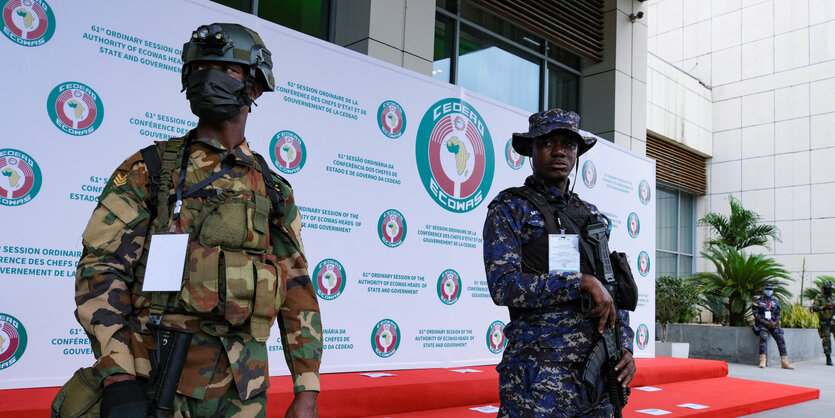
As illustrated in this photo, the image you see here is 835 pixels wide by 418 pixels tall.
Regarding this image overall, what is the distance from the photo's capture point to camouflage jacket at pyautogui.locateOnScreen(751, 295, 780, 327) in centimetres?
1055

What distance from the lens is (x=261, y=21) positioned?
4191mm

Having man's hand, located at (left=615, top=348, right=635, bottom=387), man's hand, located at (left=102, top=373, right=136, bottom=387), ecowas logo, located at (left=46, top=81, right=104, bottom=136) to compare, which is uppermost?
ecowas logo, located at (left=46, top=81, right=104, bottom=136)

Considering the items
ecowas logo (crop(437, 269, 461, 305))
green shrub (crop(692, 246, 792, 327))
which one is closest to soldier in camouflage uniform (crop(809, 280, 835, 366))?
green shrub (crop(692, 246, 792, 327))

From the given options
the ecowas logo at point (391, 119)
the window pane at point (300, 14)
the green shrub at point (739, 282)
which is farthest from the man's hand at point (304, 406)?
the green shrub at point (739, 282)

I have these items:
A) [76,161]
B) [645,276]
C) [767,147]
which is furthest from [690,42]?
[76,161]

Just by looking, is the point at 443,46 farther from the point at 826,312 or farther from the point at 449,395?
the point at 826,312

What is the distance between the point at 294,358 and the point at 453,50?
20.5ft

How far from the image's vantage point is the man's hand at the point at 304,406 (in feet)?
5.07

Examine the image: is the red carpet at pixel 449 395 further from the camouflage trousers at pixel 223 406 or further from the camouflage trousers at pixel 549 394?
the camouflage trousers at pixel 223 406

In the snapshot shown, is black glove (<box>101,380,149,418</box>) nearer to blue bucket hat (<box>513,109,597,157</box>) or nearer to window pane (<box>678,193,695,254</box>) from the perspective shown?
blue bucket hat (<box>513,109,597,157</box>)

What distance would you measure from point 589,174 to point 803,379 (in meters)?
5.11

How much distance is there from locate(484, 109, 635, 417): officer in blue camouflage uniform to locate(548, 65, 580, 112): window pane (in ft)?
21.7

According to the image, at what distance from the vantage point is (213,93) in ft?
5.11

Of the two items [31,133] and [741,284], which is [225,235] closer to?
[31,133]
